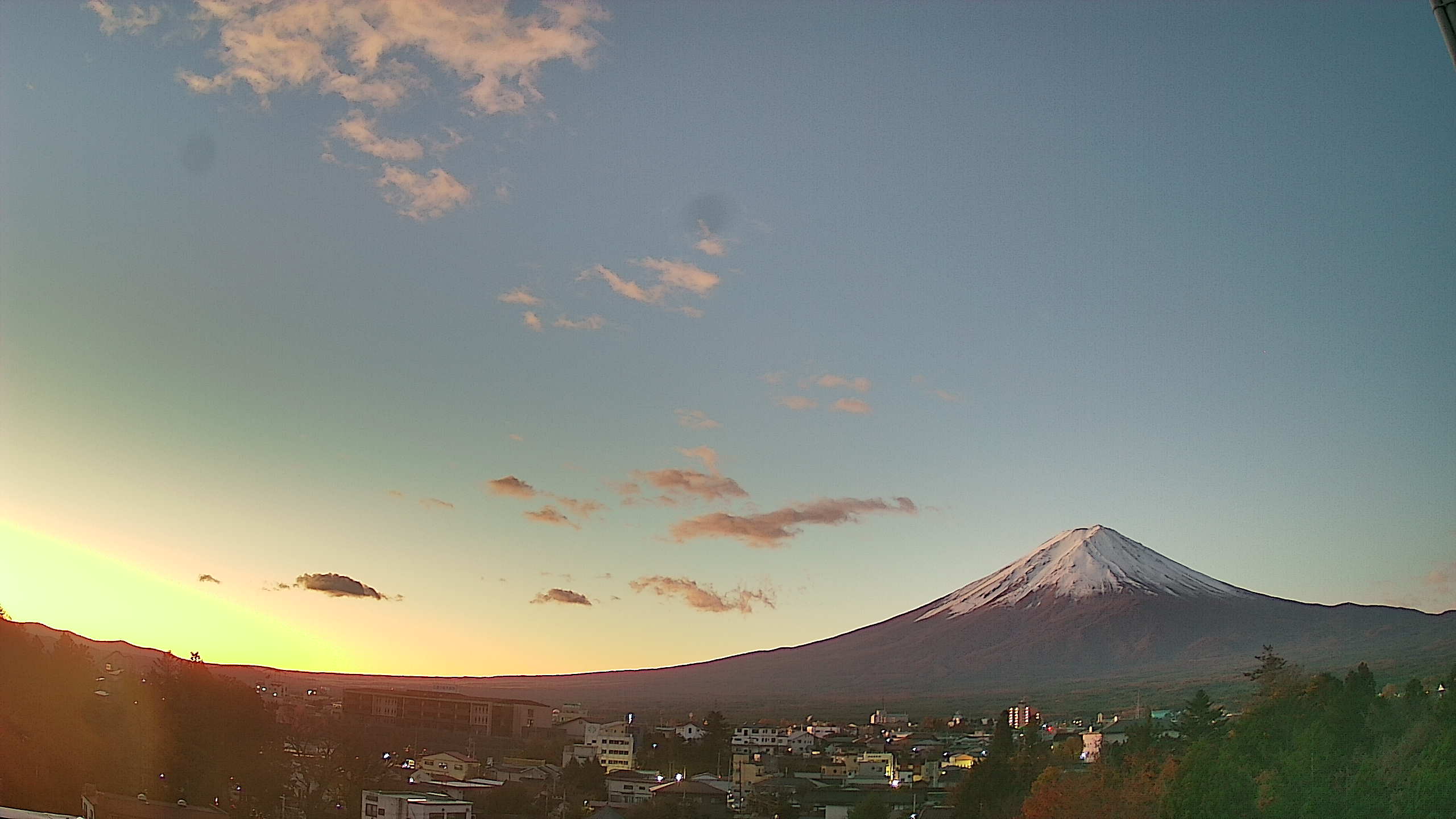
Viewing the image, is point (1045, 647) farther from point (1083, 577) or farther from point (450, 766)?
point (450, 766)

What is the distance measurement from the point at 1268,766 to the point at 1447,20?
9.76m

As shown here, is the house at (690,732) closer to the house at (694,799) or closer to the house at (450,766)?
the house at (694,799)

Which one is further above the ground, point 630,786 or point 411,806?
point 630,786

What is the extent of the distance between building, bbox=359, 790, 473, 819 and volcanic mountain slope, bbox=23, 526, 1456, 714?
4.99ft

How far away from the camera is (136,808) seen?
925cm

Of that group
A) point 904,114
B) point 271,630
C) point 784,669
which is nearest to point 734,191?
point 904,114

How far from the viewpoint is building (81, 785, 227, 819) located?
8766mm

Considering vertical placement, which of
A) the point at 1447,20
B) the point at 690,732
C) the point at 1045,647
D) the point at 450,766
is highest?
the point at 1447,20

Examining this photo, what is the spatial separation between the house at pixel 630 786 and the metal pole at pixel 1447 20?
402 inches

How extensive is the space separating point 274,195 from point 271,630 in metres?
4.58

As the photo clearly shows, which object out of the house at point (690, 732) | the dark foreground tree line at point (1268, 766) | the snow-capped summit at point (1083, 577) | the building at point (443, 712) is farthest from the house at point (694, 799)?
the snow-capped summit at point (1083, 577)

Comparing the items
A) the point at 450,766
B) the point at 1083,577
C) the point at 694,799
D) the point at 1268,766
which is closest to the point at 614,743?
the point at 694,799

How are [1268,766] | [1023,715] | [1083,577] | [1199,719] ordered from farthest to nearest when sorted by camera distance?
[1083,577] → [1023,715] → [1199,719] → [1268,766]

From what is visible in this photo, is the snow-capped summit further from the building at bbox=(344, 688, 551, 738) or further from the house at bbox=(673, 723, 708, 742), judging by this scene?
the building at bbox=(344, 688, 551, 738)
